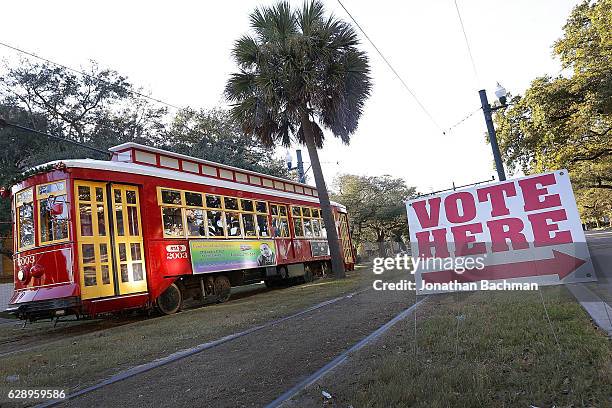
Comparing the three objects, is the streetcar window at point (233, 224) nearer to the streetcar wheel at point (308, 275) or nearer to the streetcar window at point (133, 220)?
the streetcar window at point (133, 220)

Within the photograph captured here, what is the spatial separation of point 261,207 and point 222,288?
3.10 metres

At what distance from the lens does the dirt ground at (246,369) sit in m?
3.73

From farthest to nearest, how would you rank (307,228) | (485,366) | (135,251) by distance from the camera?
(307,228), (135,251), (485,366)

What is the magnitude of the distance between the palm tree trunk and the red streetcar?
2.66m

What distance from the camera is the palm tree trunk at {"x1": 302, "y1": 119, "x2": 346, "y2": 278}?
15.7 m

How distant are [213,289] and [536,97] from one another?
50.6 feet

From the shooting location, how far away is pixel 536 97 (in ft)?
60.9

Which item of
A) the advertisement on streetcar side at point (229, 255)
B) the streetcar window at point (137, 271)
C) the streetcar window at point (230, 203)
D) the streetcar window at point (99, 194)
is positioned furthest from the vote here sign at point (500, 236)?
the streetcar window at point (230, 203)

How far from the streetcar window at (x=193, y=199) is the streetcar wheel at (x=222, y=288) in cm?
212

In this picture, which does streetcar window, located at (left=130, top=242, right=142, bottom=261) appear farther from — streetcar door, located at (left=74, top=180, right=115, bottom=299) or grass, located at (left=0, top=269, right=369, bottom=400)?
grass, located at (left=0, top=269, right=369, bottom=400)

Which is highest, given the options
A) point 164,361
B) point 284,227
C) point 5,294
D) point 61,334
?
point 284,227

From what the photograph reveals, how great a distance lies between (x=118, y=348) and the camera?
6.29m

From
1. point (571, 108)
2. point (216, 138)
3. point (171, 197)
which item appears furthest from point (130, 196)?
point (571, 108)

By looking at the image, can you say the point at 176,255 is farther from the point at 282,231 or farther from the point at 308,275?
the point at 308,275
